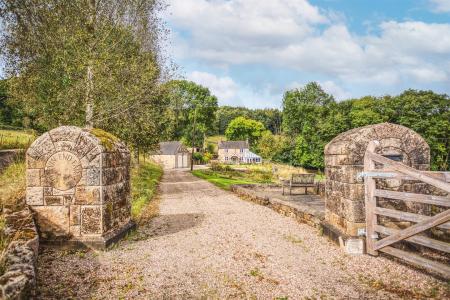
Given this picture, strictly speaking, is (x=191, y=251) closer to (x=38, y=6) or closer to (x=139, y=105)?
(x=139, y=105)

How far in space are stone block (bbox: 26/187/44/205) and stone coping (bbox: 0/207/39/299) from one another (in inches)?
7.1

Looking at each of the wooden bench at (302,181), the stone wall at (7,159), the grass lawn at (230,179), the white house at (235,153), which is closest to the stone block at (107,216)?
the stone wall at (7,159)

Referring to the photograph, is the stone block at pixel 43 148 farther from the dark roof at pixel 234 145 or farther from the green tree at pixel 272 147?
the dark roof at pixel 234 145

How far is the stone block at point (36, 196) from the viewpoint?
6.50m

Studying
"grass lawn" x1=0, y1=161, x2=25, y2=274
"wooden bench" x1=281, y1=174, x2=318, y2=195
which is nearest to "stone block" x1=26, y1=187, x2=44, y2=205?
"grass lawn" x1=0, y1=161, x2=25, y2=274

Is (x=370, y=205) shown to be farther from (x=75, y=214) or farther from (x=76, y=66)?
(x=76, y=66)

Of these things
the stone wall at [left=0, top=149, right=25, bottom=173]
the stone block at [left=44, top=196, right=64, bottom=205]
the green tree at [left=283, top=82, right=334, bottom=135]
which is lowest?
the stone block at [left=44, top=196, right=64, bottom=205]

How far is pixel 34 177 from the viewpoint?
21.5 ft

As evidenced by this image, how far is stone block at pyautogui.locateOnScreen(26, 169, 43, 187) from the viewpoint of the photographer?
21.4ft

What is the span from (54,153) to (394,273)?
659 cm

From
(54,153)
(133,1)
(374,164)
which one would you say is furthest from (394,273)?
(133,1)

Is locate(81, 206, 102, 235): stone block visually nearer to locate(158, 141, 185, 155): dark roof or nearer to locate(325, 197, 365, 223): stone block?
locate(325, 197, 365, 223): stone block

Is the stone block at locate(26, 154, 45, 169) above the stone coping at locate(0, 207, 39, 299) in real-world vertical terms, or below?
above

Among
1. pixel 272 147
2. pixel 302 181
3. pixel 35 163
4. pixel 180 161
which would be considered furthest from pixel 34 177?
pixel 180 161
